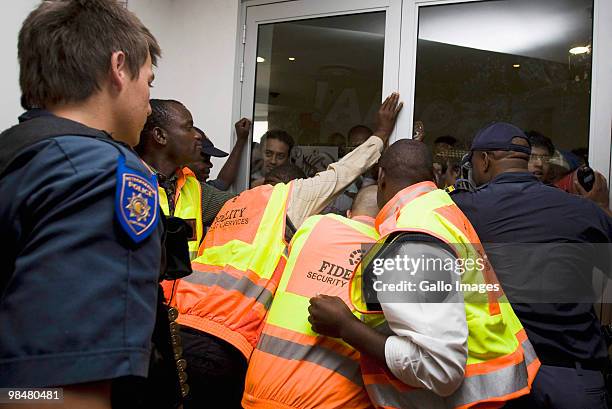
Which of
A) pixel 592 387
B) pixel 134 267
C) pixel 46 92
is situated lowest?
pixel 592 387

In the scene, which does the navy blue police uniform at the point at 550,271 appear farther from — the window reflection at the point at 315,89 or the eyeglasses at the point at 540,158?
the window reflection at the point at 315,89

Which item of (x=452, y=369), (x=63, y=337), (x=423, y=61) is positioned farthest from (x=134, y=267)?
(x=423, y=61)

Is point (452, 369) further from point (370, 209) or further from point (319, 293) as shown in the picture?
point (370, 209)

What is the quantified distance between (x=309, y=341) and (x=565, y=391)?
2.92 feet

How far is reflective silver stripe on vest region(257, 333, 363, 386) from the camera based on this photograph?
63.9 inches

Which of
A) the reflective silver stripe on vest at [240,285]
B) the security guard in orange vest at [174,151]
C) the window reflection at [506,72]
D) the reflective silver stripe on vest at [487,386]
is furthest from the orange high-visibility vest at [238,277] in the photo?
the window reflection at [506,72]

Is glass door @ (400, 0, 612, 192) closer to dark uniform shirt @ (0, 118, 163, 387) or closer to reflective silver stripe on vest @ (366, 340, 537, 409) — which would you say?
reflective silver stripe on vest @ (366, 340, 537, 409)

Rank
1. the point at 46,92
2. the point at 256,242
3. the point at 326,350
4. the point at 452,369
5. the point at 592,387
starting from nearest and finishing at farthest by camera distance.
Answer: the point at 46,92
the point at 452,369
the point at 326,350
the point at 592,387
the point at 256,242

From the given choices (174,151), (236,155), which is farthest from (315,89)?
(174,151)

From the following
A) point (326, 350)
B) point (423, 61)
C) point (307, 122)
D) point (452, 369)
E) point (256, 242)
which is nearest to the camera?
point (452, 369)

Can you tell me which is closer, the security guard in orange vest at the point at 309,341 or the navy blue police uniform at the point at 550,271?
the security guard in orange vest at the point at 309,341

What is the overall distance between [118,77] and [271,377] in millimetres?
1068

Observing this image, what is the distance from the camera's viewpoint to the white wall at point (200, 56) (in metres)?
3.13

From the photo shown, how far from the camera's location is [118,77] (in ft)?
3.08
